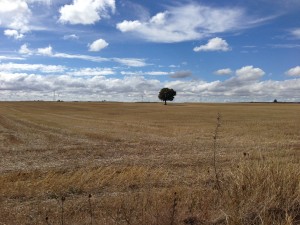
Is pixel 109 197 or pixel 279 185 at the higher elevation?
pixel 279 185

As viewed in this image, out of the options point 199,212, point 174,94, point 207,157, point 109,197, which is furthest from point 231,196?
point 174,94

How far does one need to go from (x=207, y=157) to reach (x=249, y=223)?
1177 cm

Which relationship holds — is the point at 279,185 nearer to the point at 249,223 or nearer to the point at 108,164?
the point at 249,223

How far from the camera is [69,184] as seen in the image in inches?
463

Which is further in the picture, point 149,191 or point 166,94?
point 166,94

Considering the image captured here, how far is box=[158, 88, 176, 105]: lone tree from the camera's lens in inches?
6304

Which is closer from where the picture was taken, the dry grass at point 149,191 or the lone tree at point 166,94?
the dry grass at point 149,191

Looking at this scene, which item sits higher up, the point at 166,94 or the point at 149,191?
the point at 166,94

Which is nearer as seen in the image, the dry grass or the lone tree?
the dry grass

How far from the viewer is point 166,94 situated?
6304 inches

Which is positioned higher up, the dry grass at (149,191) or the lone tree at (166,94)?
the lone tree at (166,94)

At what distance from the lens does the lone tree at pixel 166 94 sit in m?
160

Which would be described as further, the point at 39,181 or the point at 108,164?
the point at 108,164

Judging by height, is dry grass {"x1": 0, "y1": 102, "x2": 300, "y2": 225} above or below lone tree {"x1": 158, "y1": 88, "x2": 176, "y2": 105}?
below
